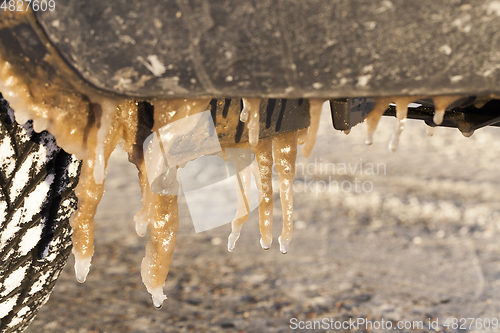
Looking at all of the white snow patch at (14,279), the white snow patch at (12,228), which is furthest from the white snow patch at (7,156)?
the white snow patch at (14,279)

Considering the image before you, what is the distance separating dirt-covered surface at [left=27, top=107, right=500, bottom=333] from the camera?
2.08m

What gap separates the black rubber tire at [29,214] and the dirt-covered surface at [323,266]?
33.9 inches

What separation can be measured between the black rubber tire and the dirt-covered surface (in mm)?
861

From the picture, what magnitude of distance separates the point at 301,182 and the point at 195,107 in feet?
10.8

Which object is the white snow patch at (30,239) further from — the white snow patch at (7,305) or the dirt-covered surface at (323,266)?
the dirt-covered surface at (323,266)

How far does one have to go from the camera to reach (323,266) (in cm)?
257

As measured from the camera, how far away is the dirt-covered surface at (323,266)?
2078mm

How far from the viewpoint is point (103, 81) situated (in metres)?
0.64

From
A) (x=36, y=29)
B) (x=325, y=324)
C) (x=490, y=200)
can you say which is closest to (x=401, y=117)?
Answer: (x=36, y=29)

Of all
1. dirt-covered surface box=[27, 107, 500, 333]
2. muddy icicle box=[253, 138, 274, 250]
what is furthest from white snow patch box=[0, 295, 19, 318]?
dirt-covered surface box=[27, 107, 500, 333]

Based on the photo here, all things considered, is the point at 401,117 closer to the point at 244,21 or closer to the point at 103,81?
the point at 244,21

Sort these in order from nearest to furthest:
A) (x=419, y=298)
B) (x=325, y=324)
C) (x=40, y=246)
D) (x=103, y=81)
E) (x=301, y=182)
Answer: (x=103, y=81) < (x=40, y=246) < (x=325, y=324) < (x=419, y=298) < (x=301, y=182)

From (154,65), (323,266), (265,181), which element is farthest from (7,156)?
(323,266)

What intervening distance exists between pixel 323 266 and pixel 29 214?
1.90 meters
